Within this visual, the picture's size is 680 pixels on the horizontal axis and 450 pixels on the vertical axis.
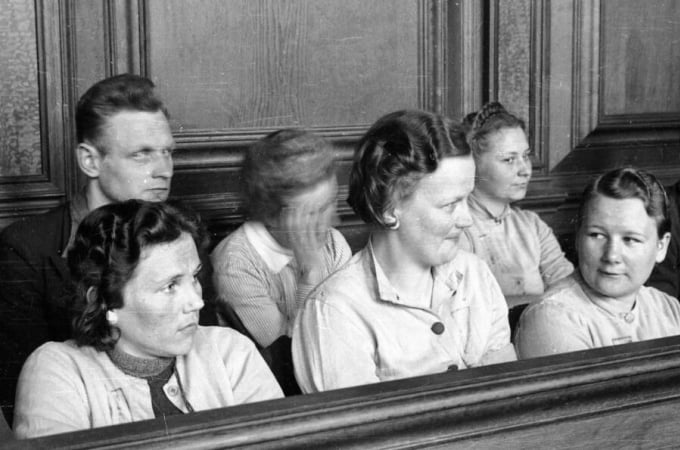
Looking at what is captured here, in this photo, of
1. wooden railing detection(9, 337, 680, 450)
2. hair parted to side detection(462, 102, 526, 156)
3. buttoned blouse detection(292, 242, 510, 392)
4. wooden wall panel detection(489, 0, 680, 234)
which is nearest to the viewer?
wooden railing detection(9, 337, 680, 450)

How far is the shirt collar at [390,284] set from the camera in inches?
51.6

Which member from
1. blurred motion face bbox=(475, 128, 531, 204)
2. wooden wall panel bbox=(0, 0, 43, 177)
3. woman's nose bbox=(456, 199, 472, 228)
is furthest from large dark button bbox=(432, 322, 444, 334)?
wooden wall panel bbox=(0, 0, 43, 177)

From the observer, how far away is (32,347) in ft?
4.20

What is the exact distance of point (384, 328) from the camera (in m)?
1.30

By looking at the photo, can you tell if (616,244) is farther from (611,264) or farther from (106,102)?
(106,102)

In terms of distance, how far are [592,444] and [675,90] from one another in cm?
93

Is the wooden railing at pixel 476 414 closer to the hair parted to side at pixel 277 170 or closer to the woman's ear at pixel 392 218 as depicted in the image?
the woman's ear at pixel 392 218

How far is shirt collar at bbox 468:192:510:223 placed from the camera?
1.76 metres

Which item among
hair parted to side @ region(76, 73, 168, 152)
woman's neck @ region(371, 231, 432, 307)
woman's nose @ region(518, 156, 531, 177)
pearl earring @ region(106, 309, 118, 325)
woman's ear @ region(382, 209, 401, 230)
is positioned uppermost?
hair parted to side @ region(76, 73, 168, 152)

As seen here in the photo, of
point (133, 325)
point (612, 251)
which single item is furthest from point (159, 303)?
point (612, 251)

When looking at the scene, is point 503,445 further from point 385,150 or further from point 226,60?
point 226,60

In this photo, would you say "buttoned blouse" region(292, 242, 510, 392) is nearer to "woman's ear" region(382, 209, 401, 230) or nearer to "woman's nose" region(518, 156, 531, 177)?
"woman's ear" region(382, 209, 401, 230)

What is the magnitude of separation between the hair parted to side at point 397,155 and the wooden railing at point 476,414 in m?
0.29

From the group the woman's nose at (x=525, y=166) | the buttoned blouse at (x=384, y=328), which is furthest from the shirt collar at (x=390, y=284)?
the woman's nose at (x=525, y=166)
